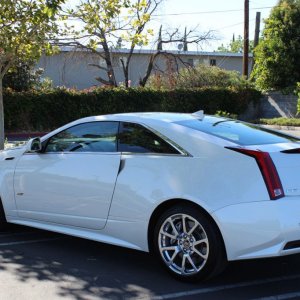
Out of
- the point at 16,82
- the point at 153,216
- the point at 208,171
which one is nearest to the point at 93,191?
the point at 153,216

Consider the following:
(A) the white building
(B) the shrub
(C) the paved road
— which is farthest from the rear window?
(A) the white building

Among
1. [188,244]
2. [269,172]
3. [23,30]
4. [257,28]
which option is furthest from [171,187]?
[257,28]

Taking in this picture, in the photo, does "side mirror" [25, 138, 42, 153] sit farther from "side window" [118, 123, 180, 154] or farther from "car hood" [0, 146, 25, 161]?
"side window" [118, 123, 180, 154]

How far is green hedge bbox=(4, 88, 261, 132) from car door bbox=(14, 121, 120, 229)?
18.8 meters

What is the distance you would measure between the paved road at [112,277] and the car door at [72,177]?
398 mm

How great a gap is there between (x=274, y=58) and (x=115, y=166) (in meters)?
24.6

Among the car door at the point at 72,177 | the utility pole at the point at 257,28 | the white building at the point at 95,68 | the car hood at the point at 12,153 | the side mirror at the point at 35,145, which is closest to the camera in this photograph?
the car door at the point at 72,177

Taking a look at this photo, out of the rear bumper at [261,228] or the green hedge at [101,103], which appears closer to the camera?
the rear bumper at [261,228]

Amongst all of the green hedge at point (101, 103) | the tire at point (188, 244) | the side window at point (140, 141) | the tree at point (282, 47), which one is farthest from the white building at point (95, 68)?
the tire at point (188, 244)

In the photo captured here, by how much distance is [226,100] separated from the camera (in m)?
29.0

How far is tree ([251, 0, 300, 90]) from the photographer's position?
91.1ft

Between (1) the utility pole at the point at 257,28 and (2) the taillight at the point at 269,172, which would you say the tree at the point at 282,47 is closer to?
(1) the utility pole at the point at 257,28

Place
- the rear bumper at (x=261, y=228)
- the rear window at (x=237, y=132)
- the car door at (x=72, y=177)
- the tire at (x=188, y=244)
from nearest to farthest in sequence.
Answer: the rear bumper at (x=261, y=228) → the tire at (x=188, y=244) → the rear window at (x=237, y=132) → the car door at (x=72, y=177)

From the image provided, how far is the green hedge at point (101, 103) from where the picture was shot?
79.7ft
